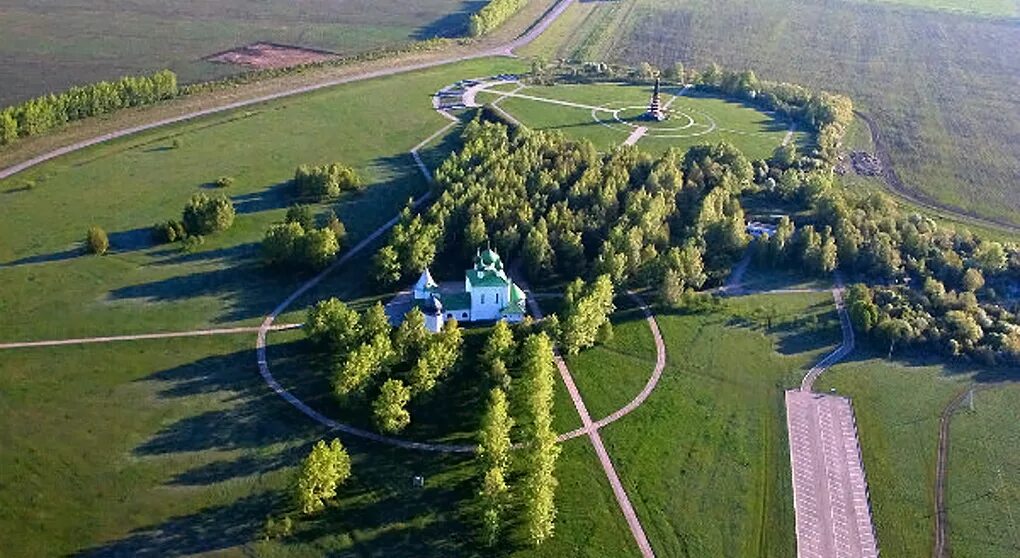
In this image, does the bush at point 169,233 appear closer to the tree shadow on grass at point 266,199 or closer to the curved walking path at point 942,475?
the tree shadow on grass at point 266,199

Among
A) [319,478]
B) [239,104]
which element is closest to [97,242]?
[319,478]

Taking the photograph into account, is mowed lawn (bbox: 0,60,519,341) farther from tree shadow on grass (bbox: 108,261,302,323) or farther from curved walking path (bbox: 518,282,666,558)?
curved walking path (bbox: 518,282,666,558)

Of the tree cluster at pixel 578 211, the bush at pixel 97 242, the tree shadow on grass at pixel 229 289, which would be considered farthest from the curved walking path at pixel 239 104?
the tree cluster at pixel 578 211

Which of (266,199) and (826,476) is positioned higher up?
(266,199)

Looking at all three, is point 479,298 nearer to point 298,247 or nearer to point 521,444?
point 521,444

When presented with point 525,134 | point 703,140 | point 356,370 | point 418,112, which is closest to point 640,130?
point 703,140

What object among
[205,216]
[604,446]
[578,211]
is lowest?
[604,446]
